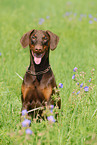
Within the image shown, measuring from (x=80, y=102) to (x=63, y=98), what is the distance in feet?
2.02

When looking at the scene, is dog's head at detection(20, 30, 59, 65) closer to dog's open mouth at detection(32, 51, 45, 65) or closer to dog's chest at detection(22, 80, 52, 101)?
dog's open mouth at detection(32, 51, 45, 65)

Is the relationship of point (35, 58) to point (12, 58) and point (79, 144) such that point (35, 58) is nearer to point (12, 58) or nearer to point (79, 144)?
point (79, 144)

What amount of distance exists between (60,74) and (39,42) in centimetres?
175

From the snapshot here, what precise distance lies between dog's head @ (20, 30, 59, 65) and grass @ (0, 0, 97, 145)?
67 cm

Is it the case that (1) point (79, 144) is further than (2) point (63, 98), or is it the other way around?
(2) point (63, 98)

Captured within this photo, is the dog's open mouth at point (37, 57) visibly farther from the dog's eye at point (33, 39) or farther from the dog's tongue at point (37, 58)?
the dog's eye at point (33, 39)

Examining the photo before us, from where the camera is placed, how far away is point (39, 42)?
324 centimetres

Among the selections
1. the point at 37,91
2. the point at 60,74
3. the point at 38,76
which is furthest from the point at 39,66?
the point at 60,74

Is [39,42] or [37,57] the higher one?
[39,42]

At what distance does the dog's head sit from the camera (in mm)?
3176

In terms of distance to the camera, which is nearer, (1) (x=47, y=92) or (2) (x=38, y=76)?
(1) (x=47, y=92)

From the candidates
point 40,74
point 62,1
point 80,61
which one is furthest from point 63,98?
point 62,1

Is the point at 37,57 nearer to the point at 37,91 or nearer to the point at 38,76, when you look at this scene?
the point at 38,76

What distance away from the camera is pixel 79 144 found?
112 inches
